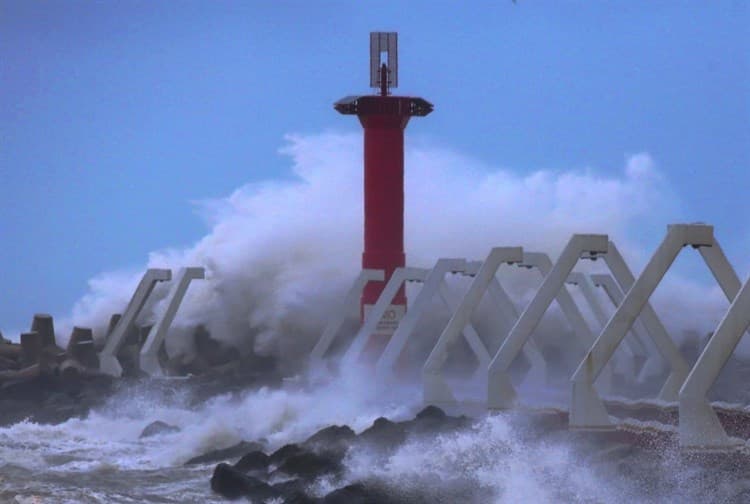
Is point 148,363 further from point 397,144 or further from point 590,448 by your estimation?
point 590,448

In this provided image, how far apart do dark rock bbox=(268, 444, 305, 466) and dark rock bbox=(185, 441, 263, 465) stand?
326 cm

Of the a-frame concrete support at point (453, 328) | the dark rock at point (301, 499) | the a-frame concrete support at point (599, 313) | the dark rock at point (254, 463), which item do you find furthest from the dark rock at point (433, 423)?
the a-frame concrete support at point (599, 313)

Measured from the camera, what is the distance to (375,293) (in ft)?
128

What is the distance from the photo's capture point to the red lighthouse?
3869 centimetres

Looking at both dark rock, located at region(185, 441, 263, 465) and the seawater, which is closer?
the seawater

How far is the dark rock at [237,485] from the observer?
23.6 metres

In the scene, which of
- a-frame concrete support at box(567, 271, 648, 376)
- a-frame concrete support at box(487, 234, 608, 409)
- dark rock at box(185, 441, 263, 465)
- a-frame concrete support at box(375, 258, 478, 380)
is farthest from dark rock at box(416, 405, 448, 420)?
a-frame concrete support at box(567, 271, 648, 376)

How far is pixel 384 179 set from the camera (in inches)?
1522

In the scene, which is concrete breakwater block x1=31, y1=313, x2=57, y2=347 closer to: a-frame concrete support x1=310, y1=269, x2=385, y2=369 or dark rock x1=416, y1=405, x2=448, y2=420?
a-frame concrete support x1=310, y1=269, x2=385, y2=369

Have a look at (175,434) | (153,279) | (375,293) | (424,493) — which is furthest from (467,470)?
(153,279)

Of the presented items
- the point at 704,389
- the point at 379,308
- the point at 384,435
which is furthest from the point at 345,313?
the point at 704,389

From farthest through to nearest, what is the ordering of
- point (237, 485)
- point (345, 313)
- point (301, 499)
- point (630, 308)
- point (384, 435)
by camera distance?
point (345, 313)
point (384, 435)
point (237, 485)
point (630, 308)
point (301, 499)

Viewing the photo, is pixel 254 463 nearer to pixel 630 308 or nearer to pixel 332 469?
pixel 332 469

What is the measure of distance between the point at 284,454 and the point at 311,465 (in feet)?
4.07
